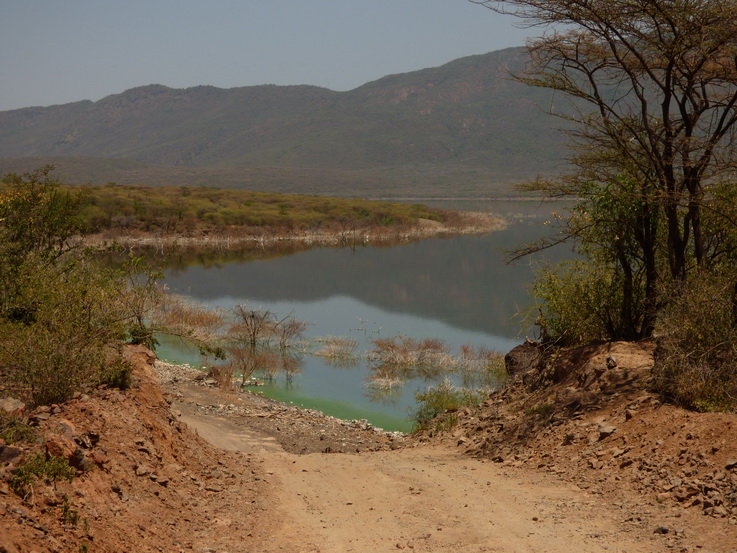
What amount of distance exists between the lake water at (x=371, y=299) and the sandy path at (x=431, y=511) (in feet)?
19.6

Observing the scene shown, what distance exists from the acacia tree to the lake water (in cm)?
252

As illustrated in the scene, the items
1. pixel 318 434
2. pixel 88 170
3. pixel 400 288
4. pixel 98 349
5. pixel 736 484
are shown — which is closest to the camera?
pixel 736 484

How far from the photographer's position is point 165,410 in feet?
36.4

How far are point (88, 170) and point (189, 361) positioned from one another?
150880mm

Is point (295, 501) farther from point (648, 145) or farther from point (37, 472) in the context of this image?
point (648, 145)

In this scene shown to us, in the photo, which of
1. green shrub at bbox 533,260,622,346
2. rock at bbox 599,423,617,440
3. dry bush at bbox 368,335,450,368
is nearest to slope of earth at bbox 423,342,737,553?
rock at bbox 599,423,617,440

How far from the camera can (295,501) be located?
9.34 meters

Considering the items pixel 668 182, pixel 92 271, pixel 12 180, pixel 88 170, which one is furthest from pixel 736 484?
pixel 88 170

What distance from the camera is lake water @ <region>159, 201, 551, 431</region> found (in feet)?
69.9

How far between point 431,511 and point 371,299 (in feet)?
96.9

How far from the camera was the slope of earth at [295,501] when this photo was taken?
7.08 metres

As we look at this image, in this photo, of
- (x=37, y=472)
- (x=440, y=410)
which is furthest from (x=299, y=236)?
(x=37, y=472)

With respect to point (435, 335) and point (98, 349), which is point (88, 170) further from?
point (98, 349)

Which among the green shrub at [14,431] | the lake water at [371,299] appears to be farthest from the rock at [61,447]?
the lake water at [371,299]
